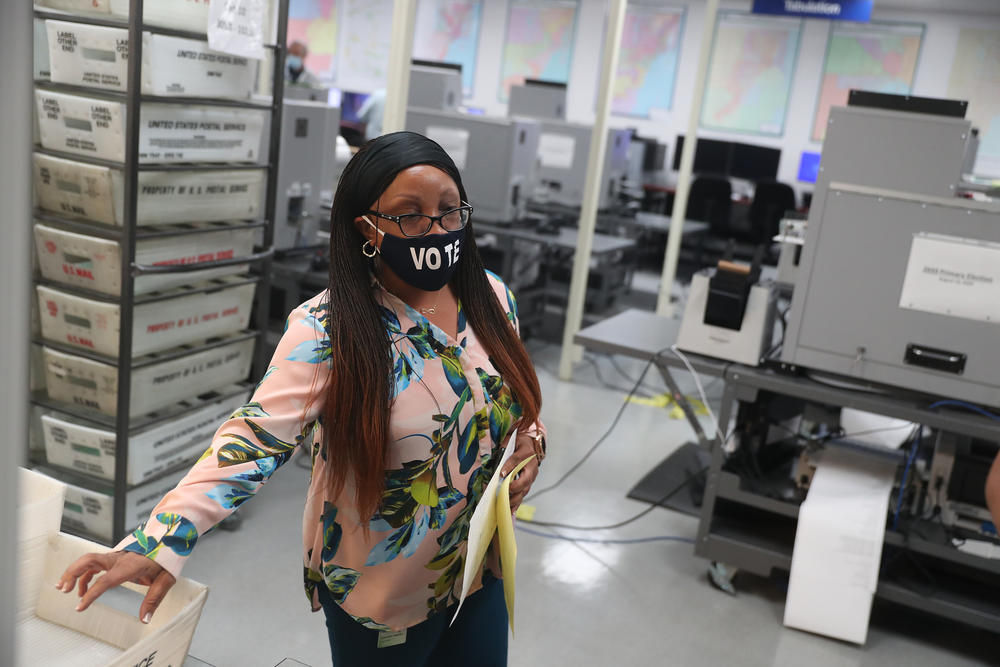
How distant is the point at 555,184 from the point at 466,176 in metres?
1.49

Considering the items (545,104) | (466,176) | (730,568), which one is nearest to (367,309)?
(730,568)

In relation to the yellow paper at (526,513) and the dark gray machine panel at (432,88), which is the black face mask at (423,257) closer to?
the yellow paper at (526,513)

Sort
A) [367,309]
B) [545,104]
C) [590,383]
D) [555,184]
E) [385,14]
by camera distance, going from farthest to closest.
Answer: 1. [385,14]
2. [545,104]
3. [555,184]
4. [590,383]
5. [367,309]

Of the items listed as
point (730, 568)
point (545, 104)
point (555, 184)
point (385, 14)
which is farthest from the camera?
point (385, 14)

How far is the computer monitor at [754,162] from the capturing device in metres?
9.16

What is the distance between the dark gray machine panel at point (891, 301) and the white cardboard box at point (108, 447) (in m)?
1.79

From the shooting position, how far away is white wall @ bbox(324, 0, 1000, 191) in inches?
350

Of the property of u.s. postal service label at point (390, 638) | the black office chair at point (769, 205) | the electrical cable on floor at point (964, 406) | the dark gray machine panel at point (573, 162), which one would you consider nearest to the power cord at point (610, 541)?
the electrical cable on floor at point (964, 406)

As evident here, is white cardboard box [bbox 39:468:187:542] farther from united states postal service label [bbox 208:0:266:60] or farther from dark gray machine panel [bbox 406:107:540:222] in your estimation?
dark gray machine panel [bbox 406:107:540:222]

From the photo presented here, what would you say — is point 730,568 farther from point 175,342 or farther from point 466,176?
point 466,176

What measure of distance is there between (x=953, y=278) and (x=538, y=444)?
A: 161 centimetres

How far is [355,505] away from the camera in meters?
1.21

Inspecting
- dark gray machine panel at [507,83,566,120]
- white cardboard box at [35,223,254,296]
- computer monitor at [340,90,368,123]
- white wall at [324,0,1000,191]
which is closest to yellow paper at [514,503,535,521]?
white cardboard box at [35,223,254,296]

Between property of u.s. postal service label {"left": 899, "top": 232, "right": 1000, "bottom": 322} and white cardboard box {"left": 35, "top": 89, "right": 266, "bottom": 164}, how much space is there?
79.4 inches
